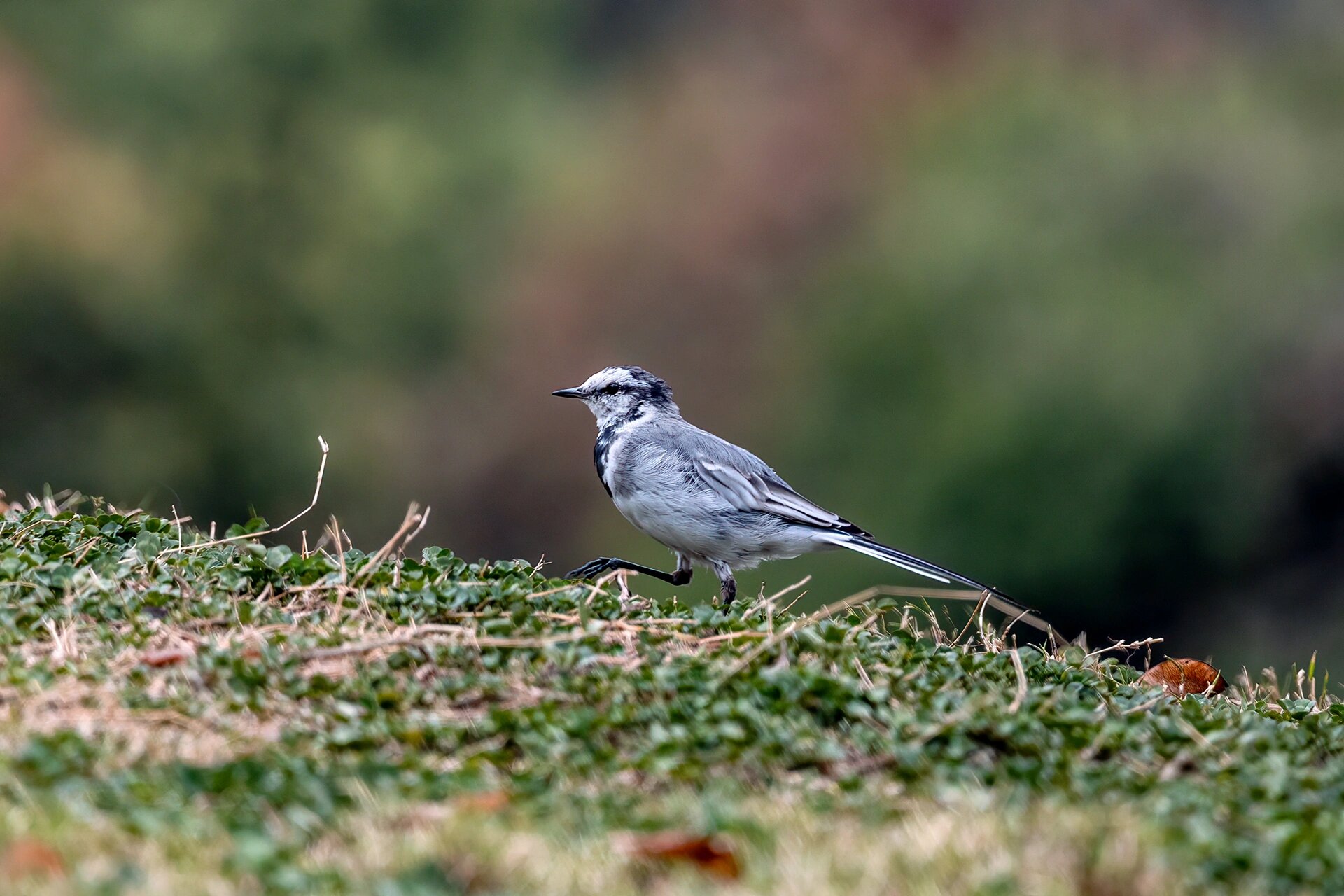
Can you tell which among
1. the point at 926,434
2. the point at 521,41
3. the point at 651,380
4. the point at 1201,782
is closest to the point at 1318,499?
the point at 926,434

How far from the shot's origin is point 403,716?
3.99m

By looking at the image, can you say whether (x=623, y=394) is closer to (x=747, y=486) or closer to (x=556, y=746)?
(x=747, y=486)

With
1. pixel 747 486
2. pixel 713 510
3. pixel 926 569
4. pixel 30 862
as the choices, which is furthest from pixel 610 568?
pixel 30 862

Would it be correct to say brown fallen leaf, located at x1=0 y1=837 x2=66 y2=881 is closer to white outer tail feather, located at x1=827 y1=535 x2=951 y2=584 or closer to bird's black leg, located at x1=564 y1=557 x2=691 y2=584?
bird's black leg, located at x1=564 y1=557 x2=691 y2=584

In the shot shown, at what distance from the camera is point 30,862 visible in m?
2.82

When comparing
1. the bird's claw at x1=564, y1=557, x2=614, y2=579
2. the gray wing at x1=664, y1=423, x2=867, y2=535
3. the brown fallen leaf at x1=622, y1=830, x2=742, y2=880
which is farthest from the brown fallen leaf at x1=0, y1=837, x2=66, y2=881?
the gray wing at x1=664, y1=423, x2=867, y2=535

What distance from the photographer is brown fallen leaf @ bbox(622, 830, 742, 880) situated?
299cm

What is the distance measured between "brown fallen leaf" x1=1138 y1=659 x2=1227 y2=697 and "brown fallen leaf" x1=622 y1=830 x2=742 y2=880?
334 centimetres

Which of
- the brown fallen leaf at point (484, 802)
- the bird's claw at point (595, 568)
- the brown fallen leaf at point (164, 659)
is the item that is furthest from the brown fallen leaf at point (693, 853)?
the bird's claw at point (595, 568)

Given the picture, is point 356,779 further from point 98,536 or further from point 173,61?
point 173,61

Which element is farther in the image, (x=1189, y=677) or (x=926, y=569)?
(x=926, y=569)

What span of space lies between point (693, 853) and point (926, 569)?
385cm

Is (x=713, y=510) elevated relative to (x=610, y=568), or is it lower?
elevated

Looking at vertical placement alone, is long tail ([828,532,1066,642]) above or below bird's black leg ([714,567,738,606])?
above
